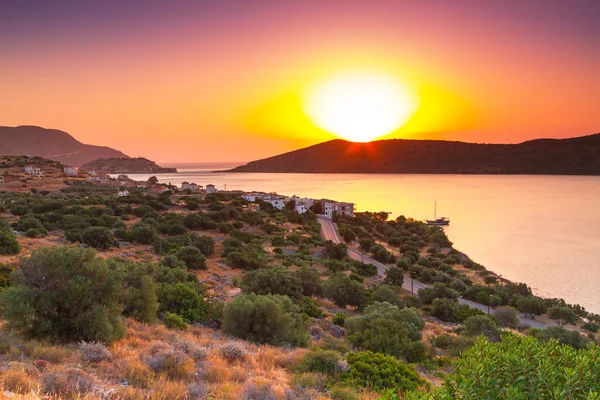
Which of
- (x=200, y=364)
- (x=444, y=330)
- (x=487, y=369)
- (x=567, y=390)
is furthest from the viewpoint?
(x=444, y=330)

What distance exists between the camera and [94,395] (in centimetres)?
496

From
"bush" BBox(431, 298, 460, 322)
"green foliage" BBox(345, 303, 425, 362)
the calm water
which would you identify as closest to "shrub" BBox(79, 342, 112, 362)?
"green foliage" BBox(345, 303, 425, 362)

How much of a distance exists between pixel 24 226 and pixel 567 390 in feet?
98.6

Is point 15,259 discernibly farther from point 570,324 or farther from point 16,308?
point 570,324

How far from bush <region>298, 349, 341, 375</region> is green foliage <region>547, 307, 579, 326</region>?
77.0ft

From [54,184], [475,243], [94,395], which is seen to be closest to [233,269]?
[94,395]

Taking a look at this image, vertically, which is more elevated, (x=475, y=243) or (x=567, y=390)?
(x=567, y=390)

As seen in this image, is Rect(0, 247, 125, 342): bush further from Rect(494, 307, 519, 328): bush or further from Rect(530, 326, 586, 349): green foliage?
Rect(494, 307, 519, 328): bush

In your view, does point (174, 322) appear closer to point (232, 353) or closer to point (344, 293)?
point (232, 353)

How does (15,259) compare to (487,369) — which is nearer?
(487,369)

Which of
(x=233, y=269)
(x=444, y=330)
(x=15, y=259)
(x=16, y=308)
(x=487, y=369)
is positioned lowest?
(x=444, y=330)

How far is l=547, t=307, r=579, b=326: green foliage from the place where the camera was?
80.3 feet

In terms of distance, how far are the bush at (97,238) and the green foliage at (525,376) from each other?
23334mm

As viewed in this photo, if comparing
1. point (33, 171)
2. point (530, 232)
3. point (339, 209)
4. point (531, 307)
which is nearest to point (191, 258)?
point (531, 307)
